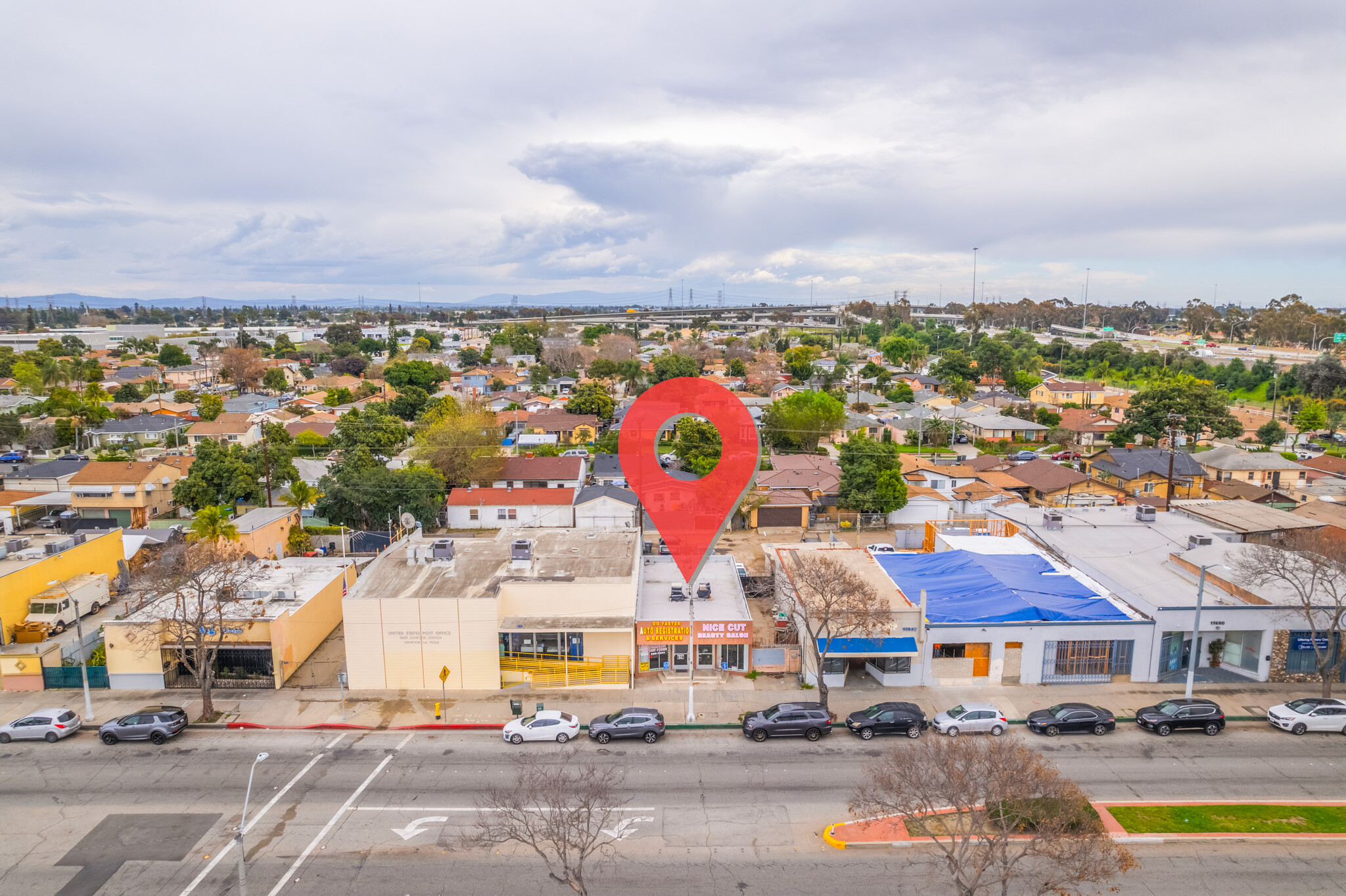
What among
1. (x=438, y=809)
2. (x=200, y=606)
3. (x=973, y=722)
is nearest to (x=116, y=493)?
(x=200, y=606)

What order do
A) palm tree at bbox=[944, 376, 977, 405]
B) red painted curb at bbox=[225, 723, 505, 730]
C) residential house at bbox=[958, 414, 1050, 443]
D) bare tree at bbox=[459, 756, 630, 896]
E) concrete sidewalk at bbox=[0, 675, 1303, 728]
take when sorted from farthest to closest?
palm tree at bbox=[944, 376, 977, 405]
residential house at bbox=[958, 414, 1050, 443]
concrete sidewalk at bbox=[0, 675, 1303, 728]
red painted curb at bbox=[225, 723, 505, 730]
bare tree at bbox=[459, 756, 630, 896]

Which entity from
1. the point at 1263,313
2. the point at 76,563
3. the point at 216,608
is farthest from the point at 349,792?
the point at 1263,313

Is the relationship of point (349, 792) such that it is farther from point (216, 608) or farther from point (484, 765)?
point (216, 608)

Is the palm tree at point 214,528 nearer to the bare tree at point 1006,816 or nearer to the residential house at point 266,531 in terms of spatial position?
the residential house at point 266,531

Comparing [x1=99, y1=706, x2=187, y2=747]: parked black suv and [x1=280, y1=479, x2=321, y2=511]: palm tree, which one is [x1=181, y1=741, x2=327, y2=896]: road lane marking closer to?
[x1=99, y1=706, x2=187, y2=747]: parked black suv

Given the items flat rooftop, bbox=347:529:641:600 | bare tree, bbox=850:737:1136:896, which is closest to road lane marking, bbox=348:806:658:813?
bare tree, bbox=850:737:1136:896

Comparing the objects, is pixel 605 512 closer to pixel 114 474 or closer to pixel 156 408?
pixel 114 474
